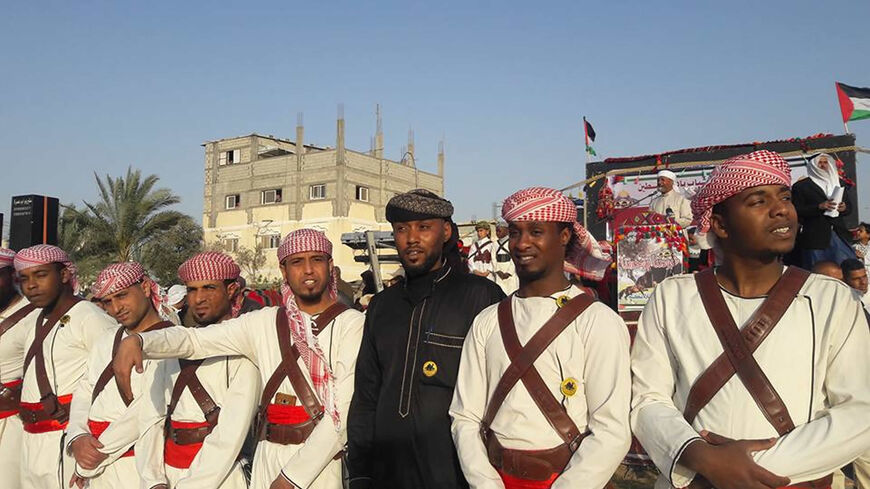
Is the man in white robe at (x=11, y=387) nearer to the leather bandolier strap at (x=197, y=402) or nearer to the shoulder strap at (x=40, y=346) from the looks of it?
the shoulder strap at (x=40, y=346)

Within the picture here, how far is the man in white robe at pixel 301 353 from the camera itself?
11.8 feet

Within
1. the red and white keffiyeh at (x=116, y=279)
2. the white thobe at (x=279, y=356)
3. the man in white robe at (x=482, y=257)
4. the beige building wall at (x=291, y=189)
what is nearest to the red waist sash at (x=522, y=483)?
the white thobe at (x=279, y=356)

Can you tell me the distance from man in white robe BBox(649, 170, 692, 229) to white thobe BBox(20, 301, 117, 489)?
5.57 meters

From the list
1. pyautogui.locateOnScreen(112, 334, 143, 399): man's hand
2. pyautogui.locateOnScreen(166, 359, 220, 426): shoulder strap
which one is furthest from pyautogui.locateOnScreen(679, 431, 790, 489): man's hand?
pyautogui.locateOnScreen(166, 359, 220, 426): shoulder strap

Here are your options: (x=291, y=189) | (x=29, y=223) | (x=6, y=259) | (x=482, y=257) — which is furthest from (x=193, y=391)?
(x=291, y=189)

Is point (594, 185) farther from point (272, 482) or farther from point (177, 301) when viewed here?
point (272, 482)

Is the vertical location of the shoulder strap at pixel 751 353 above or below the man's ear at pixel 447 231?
below

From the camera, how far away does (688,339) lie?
2682 millimetres

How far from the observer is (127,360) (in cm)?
332

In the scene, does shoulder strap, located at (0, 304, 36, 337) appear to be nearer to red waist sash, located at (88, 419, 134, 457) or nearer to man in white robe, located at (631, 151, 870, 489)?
red waist sash, located at (88, 419, 134, 457)

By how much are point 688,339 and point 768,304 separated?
300 millimetres

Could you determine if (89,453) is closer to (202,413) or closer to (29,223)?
(202,413)

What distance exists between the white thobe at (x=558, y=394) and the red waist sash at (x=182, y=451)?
1766 mm

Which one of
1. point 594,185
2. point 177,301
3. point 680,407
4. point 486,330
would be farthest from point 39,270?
point 594,185
